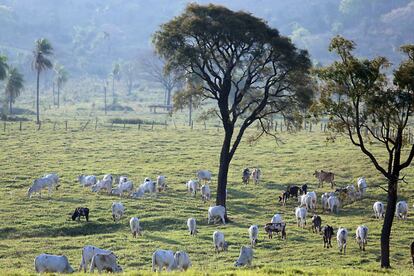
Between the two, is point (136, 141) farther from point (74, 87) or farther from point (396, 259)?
point (74, 87)

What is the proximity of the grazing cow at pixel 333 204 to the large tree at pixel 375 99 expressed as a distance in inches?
525

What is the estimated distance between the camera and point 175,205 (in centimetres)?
4150

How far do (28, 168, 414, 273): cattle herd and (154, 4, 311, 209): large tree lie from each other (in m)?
5.43

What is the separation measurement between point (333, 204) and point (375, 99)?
15678mm

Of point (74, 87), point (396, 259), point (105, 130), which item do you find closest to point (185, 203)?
point (396, 259)

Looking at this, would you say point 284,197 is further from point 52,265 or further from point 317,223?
point 52,265

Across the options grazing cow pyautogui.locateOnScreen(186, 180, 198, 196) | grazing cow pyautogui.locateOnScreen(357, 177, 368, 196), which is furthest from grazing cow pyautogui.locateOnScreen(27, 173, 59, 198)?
grazing cow pyautogui.locateOnScreen(357, 177, 368, 196)

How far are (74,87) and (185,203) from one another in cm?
14799

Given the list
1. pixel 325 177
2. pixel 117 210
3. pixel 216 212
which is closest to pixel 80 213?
pixel 117 210

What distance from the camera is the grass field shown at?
29.2m

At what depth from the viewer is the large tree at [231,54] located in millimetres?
39000

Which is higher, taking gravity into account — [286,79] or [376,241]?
[286,79]

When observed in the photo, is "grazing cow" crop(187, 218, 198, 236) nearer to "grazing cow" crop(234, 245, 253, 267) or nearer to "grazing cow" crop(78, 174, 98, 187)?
"grazing cow" crop(234, 245, 253, 267)

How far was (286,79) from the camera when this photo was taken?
3984 cm
